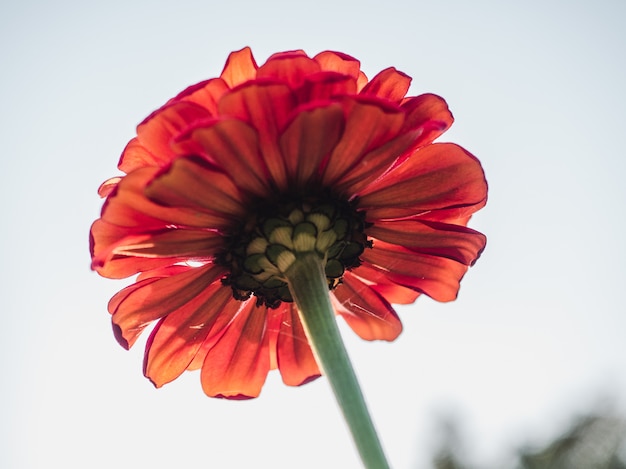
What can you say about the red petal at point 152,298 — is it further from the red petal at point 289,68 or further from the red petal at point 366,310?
the red petal at point 289,68

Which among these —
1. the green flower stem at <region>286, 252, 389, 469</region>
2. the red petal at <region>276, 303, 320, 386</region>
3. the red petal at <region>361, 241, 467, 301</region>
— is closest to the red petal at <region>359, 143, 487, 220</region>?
the red petal at <region>361, 241, 467, 301</region>

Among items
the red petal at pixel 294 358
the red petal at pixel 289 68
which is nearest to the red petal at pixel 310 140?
the red petal at pixel 289 68

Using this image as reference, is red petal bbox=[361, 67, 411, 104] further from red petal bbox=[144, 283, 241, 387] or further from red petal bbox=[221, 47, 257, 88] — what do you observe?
red petal bbox=[144, 283, 241, 387]

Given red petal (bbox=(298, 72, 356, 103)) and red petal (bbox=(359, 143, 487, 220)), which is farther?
red petal (bbox=(359, 143, 487, 220))

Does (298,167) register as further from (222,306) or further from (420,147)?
(222,306)

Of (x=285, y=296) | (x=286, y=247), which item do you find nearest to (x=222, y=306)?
(x=285, y=296)
